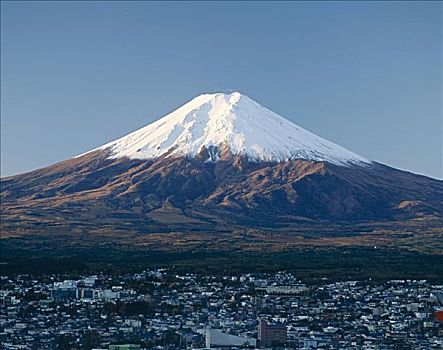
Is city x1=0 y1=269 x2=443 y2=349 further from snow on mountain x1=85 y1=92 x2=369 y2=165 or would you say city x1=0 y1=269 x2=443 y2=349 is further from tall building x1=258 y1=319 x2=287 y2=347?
snow on mountain x1=85 y1=92 x2=369 y2=165

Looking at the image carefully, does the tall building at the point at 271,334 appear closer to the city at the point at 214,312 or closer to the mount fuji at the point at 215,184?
the city at the point at 214,312

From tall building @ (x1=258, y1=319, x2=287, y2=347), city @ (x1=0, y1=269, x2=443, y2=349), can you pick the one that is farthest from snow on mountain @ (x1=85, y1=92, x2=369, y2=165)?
tall building @ (x1=258, y1=319, x2=287, y2=347)

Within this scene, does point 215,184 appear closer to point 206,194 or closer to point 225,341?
point 206,194

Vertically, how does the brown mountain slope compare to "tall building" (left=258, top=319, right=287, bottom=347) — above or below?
above

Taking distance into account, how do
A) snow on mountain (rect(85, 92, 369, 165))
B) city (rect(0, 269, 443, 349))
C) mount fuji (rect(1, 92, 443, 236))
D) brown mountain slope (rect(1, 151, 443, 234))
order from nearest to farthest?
city (rect(0, 269, 443, 349))
brown mountain slope (rect(1, 151, 443, 234))
mount fuji (rect(1, 92, 443, 236))
snow on mountain (rect(85, 92, 369, 165))

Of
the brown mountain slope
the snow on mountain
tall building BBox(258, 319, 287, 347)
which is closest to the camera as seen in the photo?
tall building BBox(258, 319, 287, 347)

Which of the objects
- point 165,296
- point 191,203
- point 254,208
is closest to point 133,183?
point 191,203
